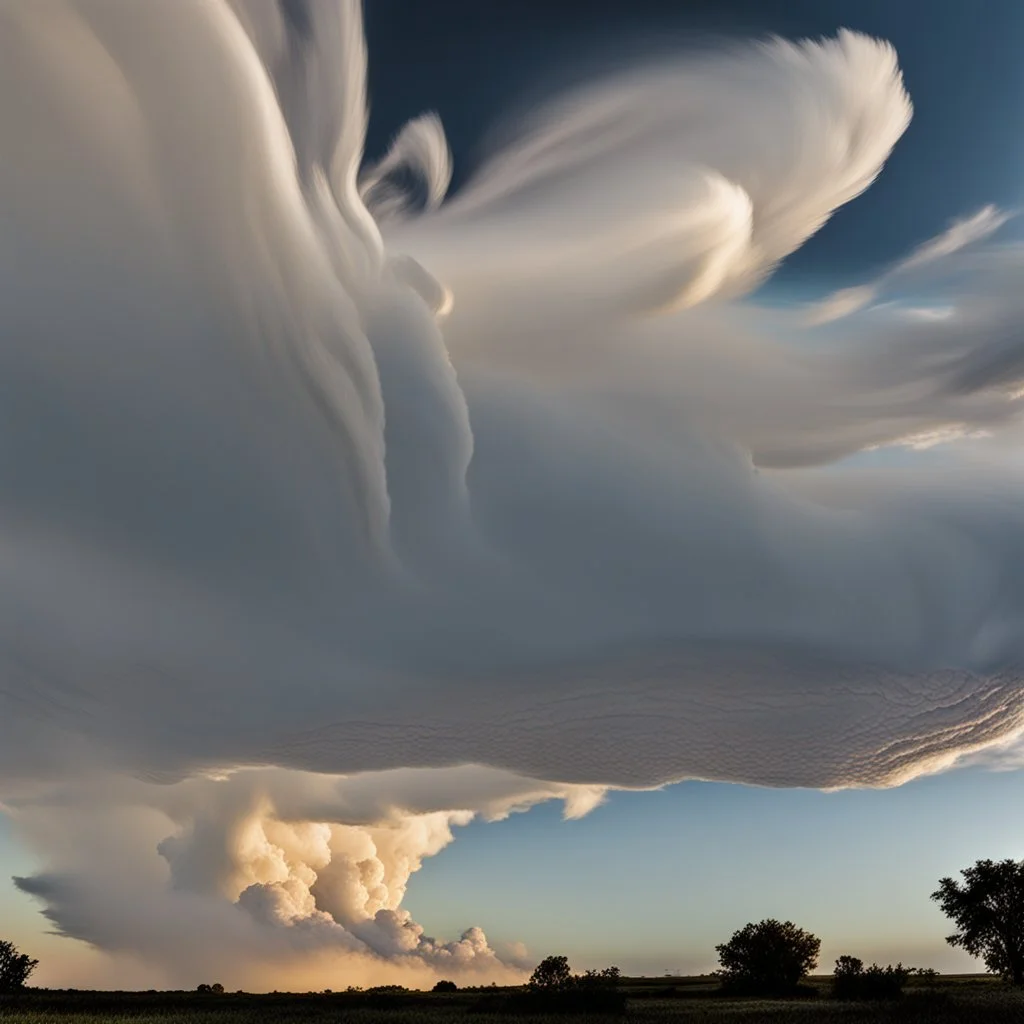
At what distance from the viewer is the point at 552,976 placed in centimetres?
6994

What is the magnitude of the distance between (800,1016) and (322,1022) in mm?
28741

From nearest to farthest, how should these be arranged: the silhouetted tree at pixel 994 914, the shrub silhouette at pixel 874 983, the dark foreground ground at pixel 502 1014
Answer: the dark foreground ground at pixel 502 1014
the shrub silhouette at pixel 874 983
the silhouetted tree at pixel 994 914

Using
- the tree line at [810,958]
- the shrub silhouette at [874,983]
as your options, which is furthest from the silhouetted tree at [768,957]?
the shrub silhouette at [874,983]

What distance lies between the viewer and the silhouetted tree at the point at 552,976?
2638 inches

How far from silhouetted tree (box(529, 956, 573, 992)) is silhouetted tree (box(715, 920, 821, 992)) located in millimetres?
58968

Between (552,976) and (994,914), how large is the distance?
211 ft

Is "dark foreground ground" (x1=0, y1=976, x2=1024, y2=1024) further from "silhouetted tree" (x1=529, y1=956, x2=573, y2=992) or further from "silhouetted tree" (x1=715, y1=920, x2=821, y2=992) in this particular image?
"silhouetted tree" (x1=715, y1=920, x2=821, y2=992)

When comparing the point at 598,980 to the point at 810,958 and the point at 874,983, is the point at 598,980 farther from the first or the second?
the point at 810,958

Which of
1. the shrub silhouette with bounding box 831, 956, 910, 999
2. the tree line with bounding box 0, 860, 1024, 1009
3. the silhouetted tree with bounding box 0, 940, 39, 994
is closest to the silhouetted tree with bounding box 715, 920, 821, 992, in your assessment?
the tree line with bounding box 0, 860, 1024, 1009

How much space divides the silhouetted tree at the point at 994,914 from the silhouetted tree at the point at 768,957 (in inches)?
790

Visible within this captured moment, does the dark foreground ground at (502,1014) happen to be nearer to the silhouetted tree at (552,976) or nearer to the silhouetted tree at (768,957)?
the silhouetted tree at (552,976)

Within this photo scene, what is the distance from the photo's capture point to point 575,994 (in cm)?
6394

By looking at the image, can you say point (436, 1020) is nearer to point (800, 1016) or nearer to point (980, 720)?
point (800, 1016)

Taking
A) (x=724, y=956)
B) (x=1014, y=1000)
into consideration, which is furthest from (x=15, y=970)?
(x=1014, y=1000)
